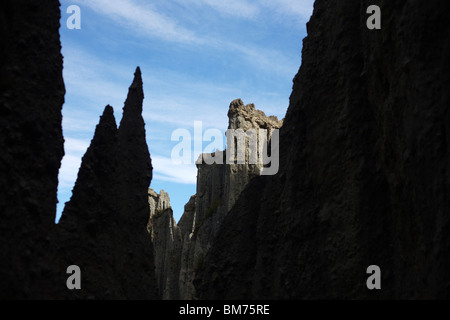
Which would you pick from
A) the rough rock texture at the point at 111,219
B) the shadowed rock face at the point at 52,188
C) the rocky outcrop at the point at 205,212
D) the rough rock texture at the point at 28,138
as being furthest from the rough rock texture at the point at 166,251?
the rough rock texture at the point at 28,138

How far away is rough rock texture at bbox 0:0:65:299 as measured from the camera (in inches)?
462

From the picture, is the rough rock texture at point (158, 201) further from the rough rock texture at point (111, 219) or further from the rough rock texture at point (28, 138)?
the rough rock texture at point (28, 138)

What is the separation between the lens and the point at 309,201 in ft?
53.8

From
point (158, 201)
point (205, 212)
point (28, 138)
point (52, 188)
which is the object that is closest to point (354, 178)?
point (52, 188)

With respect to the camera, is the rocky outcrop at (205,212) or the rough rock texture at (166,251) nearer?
the rocky outcrop at (205,212)

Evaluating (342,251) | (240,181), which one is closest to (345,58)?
(342,251)

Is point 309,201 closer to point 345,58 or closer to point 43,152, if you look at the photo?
point 345,58

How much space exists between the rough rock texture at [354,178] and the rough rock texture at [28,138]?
297 inches

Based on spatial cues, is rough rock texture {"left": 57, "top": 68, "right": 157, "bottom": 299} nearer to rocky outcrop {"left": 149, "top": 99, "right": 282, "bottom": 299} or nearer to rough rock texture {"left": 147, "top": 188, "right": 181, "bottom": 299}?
rocky outcrop {"left": 149, "top": 99, "right": 282, "bottom": 299}

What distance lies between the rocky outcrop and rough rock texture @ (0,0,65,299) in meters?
28.5

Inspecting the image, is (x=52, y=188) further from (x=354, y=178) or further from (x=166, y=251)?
(x=166, y=251)

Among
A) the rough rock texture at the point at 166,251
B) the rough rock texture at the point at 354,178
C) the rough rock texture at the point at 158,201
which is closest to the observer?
the rough rock texture at the point at 354,178

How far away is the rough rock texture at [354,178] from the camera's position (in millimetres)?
11383
